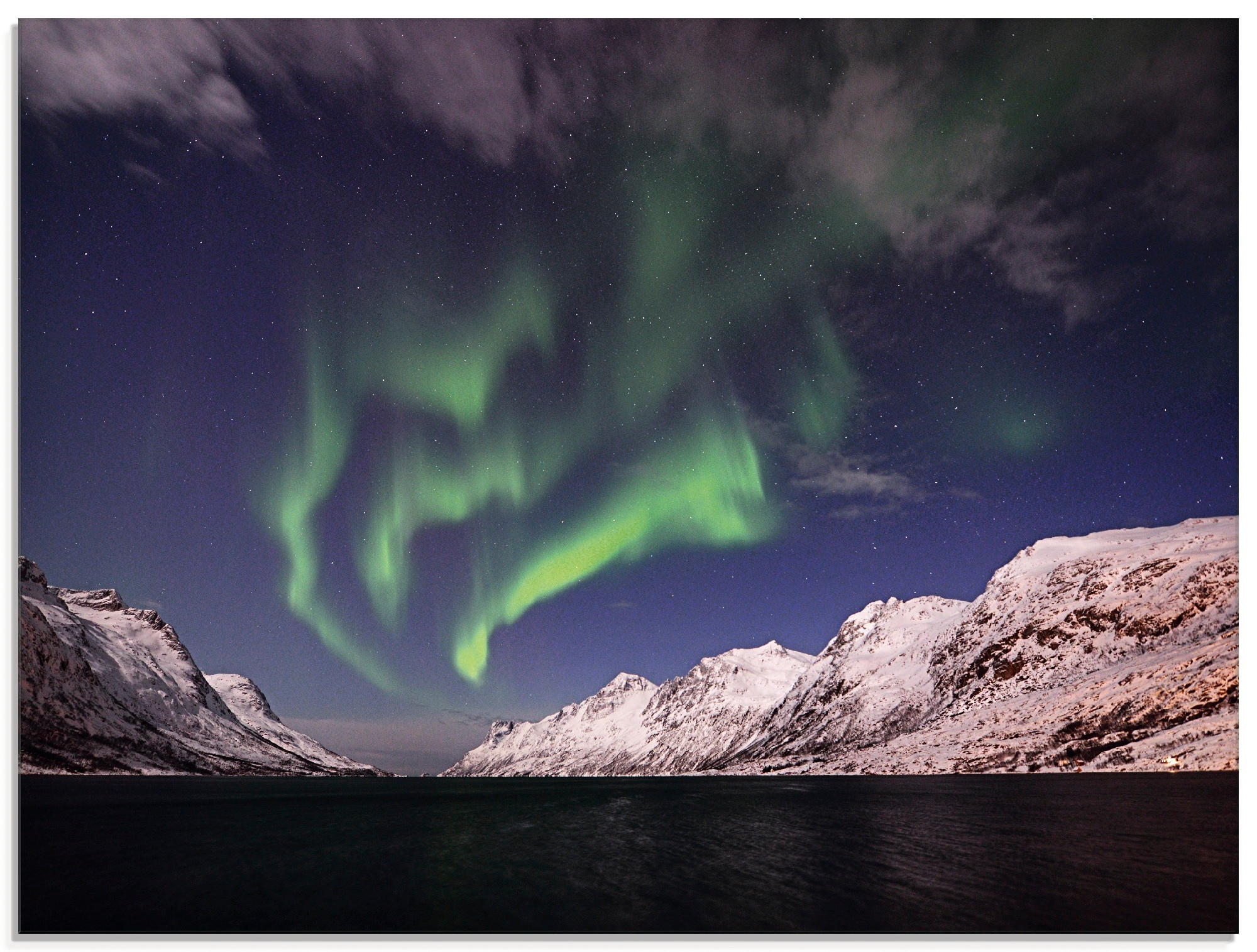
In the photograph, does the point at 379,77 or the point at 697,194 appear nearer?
the point at 379,77

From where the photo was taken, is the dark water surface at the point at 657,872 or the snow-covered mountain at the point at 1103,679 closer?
the dark water surface at the point at 657,872

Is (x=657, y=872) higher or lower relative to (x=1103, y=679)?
higher

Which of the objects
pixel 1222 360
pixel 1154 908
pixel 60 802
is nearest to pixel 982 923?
pixel 1154 908

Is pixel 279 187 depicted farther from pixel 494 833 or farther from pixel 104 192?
pixel 494 833

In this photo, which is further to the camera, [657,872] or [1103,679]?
[1103,679]

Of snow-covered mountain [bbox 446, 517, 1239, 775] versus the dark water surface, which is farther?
snow-covered mountain [bbox 446, 517, 1239, 775]

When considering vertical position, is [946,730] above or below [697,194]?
below

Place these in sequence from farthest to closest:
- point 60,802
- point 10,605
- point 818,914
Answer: point 60,802 → point 818,914 → point 10,605

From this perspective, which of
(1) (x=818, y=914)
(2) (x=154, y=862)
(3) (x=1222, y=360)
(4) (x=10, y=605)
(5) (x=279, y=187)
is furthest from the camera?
(2) (x=154, y=862)
